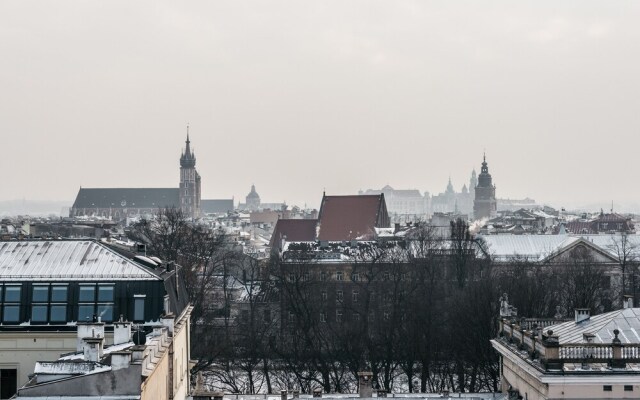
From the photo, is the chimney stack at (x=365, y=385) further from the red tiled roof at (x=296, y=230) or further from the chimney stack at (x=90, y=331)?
the red tiled roof at (x=296, y=230)

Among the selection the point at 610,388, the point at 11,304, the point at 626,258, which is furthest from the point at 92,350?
the point at 626,258

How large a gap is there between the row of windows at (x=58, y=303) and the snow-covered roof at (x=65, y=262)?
1.25 ft

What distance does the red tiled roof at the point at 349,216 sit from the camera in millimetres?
129875

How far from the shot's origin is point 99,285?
33719 millimetres

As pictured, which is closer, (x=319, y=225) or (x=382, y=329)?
(x=382, y=329)

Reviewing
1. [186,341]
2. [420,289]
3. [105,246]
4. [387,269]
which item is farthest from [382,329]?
[105,246]

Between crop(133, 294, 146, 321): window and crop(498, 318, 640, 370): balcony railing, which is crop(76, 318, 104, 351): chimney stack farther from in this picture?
crop(498, 318, 640, 370): balcony railing

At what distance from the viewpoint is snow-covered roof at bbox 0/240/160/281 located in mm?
33906

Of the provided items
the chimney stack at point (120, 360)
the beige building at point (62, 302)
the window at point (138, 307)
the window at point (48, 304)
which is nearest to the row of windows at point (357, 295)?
the beige building at point (62, 302)

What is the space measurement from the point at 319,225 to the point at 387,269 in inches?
1921

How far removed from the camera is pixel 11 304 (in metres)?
33.2

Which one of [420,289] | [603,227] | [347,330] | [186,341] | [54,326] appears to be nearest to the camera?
[54,326]

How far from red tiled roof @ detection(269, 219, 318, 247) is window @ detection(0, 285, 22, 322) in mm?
99476

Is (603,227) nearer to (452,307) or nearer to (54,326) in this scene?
(452,307)
